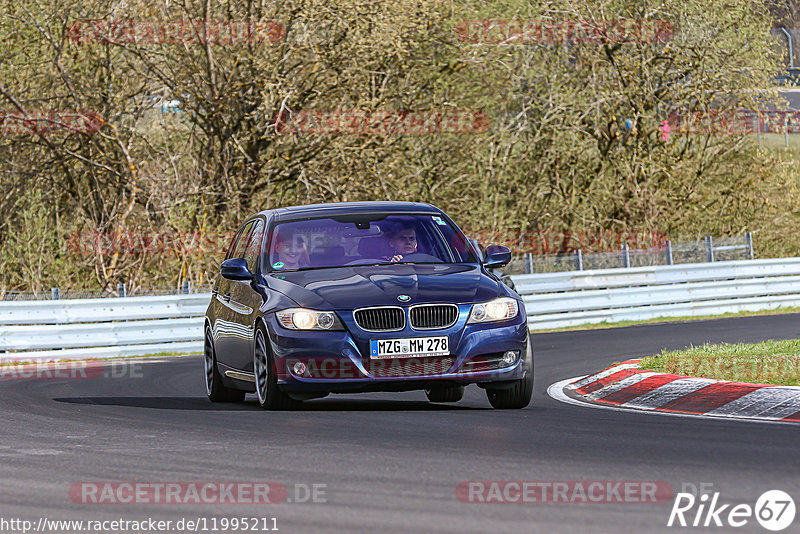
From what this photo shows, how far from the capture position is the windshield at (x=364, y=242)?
38.4 ft

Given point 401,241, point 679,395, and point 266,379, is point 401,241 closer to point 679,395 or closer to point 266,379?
point 266,379

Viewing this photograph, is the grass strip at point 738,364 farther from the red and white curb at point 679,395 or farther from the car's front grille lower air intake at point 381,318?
the car's front grille lower air intake at point 381,318

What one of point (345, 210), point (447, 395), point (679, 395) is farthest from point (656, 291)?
point (679, 395)

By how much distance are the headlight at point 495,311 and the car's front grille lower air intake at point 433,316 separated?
0.15 m

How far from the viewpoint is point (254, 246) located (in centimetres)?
1245

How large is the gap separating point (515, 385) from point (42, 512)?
5172mm

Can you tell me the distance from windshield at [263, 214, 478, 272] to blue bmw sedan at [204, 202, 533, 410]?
1cm

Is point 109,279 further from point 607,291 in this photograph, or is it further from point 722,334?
point 722,334

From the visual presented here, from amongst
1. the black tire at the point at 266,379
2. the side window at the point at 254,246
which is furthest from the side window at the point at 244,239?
the black tire at the point at 266,379

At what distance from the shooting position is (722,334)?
2072 centimetres

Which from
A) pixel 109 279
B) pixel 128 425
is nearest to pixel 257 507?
pixel 128 425

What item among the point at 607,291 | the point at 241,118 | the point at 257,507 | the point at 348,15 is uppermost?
the point at 348,15

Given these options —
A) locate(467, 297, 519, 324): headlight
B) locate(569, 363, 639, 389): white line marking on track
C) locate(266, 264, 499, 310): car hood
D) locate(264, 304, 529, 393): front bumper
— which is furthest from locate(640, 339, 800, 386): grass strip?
locate(266, 264, 499, 310): car hood

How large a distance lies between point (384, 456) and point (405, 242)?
Result: 3.99 meters
